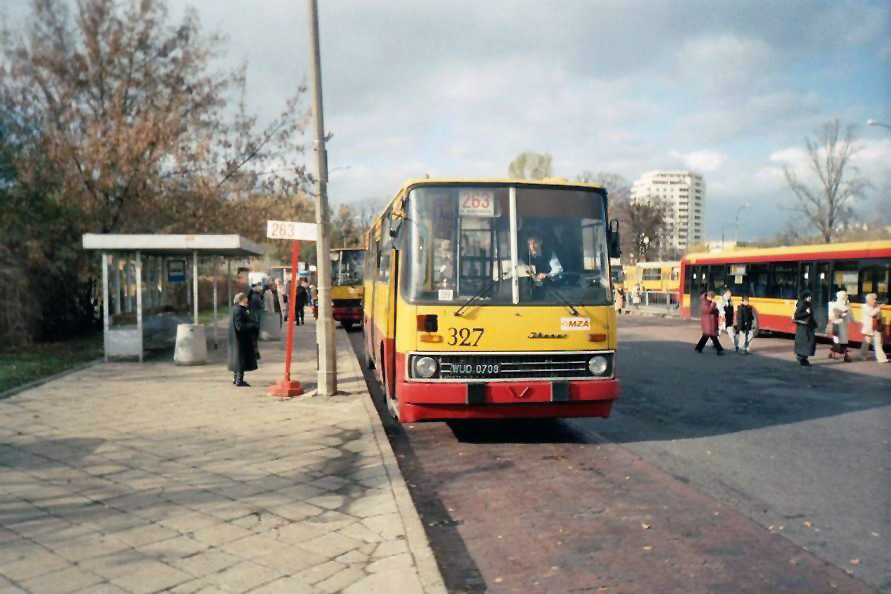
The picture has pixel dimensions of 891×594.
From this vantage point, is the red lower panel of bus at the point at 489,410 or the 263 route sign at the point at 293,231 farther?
the 263 route sign at the point at 293,231

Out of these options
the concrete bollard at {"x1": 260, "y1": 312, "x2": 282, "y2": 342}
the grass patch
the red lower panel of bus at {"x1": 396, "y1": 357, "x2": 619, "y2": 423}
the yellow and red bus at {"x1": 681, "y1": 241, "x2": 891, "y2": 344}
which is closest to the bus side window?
the red lower panel of bus at {"x1": 396, "y1": 357, "x2": 619, "y2": 423}

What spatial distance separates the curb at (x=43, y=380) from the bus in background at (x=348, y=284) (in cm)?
1332

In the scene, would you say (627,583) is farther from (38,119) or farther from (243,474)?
(38,119)

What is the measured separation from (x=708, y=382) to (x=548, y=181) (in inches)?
274

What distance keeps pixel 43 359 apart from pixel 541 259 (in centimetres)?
1270

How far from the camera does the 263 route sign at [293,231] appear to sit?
10.9 meters

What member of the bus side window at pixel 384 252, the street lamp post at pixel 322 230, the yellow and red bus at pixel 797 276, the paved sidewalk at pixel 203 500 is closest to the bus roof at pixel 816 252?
the yellow and red bus at pixel 797 276

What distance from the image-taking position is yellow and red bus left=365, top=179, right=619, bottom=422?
7.71m

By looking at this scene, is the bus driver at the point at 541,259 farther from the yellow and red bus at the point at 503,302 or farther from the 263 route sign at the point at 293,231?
the 263 route sign at the point at 293,231

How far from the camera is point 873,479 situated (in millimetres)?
6855

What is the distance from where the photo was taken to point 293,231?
36.6 ft

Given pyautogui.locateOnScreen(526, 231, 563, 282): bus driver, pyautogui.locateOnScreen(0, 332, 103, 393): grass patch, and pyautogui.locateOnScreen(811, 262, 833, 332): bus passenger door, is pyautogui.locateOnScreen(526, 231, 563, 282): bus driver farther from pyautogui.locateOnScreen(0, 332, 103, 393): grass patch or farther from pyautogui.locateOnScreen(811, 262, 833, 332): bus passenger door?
pyautogui.locateOnScreen(811, 262, 833, 332): bus passenger door

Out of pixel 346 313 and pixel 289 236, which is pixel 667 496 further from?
pixel 346 313

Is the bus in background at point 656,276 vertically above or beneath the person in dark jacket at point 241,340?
above
